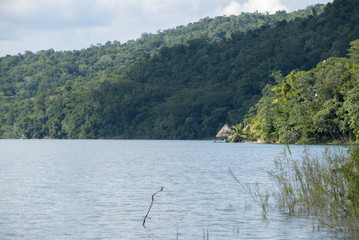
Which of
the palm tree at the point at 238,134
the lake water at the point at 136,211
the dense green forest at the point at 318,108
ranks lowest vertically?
the lake water at the point at 136,211

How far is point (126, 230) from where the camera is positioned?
14055 mm

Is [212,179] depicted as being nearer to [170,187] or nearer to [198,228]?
[170,187]

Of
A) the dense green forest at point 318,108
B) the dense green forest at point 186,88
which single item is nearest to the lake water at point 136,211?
the dense green forest at point 318,108

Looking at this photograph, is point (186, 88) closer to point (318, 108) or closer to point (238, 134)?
point (238, 134)

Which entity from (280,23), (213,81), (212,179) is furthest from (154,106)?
(212,179)

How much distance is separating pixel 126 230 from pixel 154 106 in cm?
13750

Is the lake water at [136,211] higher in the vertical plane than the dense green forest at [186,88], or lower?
lower

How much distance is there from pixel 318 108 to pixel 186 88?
300 ft

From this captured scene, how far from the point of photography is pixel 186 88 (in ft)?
520

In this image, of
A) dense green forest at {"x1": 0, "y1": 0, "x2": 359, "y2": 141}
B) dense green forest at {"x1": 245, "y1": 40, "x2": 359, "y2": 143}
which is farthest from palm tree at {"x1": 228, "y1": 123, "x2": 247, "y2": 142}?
dense green forest at {"x1": 0, "y1": 0, "x2": 359, "y2": 141}

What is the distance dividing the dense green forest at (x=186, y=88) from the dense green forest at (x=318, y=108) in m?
40.5

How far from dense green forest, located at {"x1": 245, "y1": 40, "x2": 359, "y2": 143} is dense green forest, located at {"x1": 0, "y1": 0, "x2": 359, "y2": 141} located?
133 feet

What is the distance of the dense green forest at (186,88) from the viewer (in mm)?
134125

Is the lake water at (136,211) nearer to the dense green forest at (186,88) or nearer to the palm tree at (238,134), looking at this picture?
the palm tree at (238,134)
